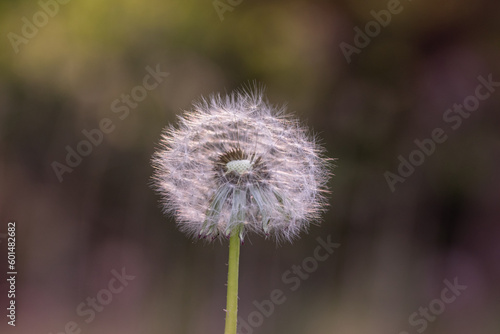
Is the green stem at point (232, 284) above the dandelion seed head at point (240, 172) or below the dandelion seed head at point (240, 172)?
below

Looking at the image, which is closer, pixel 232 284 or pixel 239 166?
pixel 232 284

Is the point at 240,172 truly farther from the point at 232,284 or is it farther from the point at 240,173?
the point at 232,284

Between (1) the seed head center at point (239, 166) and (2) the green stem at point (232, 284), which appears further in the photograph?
(1) the seed head center at point (239, 166)

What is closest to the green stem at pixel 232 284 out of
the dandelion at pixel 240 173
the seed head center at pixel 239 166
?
the dandelion at pixel 240 173

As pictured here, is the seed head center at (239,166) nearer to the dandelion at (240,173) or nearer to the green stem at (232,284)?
the dandelion at (240,173)

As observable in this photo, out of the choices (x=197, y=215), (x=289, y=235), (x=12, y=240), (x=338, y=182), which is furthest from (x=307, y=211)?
(x=12, y=240)

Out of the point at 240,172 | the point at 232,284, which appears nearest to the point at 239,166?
the point at 240,172

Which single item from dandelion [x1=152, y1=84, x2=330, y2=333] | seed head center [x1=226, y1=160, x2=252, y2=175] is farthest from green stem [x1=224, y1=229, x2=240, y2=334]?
seed head center [x1=226, y1=160, x2=252, y2=175]
